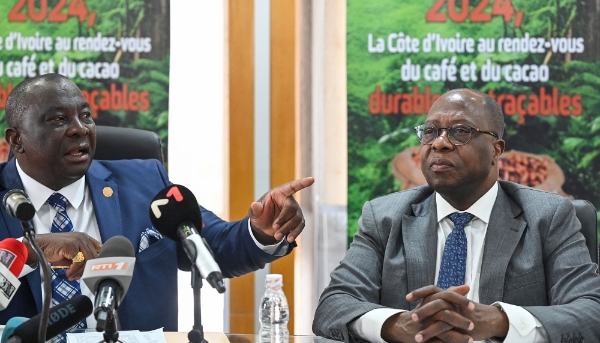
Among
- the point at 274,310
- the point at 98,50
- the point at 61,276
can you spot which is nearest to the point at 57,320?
the point at 61,276

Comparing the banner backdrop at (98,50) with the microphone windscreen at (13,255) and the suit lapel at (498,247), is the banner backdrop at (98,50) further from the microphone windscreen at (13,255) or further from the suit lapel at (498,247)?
the microphone windscreen at (13,255)

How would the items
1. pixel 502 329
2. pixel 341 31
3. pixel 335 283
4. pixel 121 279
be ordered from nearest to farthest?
pixel 121 279 < pixel 502 329 < pixel 335 283 < pixel 341 31

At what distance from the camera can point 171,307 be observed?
2.95 m

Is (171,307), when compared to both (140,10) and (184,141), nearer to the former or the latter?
(184,141)

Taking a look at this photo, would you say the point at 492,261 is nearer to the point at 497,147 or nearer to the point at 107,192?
the point at 497,147

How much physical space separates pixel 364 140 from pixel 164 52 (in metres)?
1.24

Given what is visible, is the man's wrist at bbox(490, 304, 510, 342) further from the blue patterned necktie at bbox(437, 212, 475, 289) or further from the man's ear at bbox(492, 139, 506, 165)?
the man's ear at bbox(492, 139, 506, 165)

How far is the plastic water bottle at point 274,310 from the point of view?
2615mm

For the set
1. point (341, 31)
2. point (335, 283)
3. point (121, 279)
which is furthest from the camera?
point (341, 31)

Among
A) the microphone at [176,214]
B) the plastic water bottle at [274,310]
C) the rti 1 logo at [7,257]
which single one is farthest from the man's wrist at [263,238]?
the rti 1 logo at [7,257]

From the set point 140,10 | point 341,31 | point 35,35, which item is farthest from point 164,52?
point 341,31

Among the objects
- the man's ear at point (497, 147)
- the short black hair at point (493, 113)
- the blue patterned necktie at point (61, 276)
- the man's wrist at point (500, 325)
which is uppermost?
the short black hair at point (493, 113)

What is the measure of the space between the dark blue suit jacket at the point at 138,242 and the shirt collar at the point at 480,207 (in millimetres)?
697

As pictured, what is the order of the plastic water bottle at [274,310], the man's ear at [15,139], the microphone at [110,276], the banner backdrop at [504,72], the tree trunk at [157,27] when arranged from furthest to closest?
the tree trunk at [157,27] → the banner backdrop at [504,72] → the man's ear at [15,139] → the plastic water bottle at [274,310] → the microphone at [110,276]
